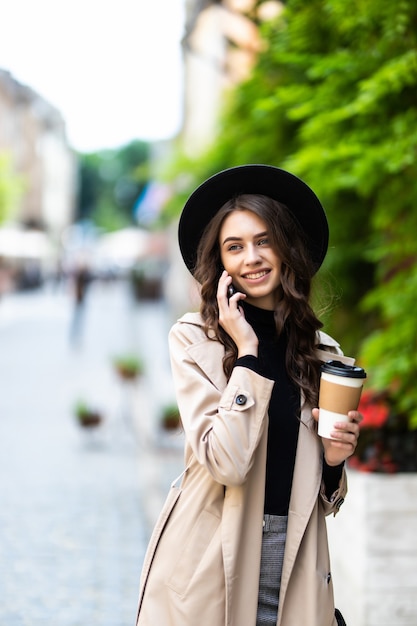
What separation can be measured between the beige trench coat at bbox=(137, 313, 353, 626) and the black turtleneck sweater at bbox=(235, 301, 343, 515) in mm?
27

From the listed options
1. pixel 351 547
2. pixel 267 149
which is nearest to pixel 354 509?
pixel 351 547

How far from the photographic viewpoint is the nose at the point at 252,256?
214 centimetres

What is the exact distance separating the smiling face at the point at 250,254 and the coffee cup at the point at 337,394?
0.28 m

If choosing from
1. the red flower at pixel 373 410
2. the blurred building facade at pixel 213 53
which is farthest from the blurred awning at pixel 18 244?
the red flower at pixel 373 410

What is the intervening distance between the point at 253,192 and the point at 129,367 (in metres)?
8.40

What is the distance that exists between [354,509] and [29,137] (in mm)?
63952

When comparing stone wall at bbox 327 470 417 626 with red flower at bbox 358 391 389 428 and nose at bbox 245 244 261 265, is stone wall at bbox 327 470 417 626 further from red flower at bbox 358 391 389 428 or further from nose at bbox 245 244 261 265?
nose at bbox 245 244 261 265

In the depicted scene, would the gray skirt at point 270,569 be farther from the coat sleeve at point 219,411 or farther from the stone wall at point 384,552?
the stone wall at point 384,552

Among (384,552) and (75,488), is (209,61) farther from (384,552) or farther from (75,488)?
(384,552)

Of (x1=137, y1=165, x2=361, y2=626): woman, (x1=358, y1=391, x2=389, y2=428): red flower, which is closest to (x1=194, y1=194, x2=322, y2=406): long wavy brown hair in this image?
(x1=137, y1=165, x2=361, y2=626): woman

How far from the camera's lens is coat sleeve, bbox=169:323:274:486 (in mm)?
1938

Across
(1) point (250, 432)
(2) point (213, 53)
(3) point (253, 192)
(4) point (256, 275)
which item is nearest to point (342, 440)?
(1) point (250, 432)

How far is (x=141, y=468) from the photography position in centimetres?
814

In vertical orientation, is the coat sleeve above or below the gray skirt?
above
